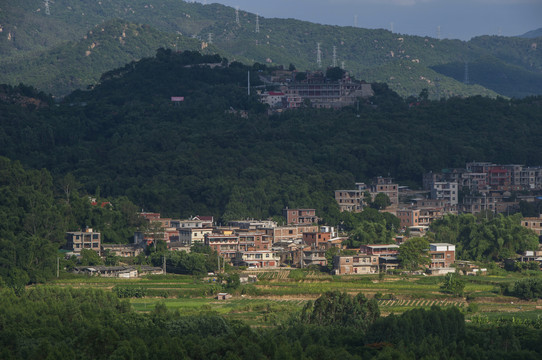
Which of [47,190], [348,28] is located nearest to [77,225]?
[47,190]

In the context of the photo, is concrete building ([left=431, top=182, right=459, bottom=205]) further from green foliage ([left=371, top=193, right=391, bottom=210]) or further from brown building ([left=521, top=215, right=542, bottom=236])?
brown building ([left=521, top=215, right=542, bottom=236])

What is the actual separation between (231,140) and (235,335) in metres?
44.6

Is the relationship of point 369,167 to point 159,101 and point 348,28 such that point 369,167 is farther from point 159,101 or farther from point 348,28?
point 348,28

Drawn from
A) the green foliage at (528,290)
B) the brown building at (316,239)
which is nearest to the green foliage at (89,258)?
the brown building at (316,239)

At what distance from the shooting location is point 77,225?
62.6 meters

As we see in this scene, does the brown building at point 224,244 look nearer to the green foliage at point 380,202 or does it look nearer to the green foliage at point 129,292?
the green foliage at point 129,292

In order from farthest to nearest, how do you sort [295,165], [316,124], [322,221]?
[316,124], [295,165], [322,221]

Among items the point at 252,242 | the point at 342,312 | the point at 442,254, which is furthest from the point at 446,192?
the point at 342,312

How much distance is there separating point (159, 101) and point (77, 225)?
36349 millimetres

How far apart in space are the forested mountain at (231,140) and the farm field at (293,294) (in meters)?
13.9

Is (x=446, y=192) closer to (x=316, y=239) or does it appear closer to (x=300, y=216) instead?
(x=300, y=216)

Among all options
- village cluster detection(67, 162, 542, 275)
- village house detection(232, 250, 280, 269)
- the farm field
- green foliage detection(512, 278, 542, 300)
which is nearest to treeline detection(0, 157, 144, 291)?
village cluster detection(67, 162, 542, 275)

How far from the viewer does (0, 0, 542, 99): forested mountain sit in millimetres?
130500

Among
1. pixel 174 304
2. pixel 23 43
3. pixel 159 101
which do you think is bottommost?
pixel 174 304
